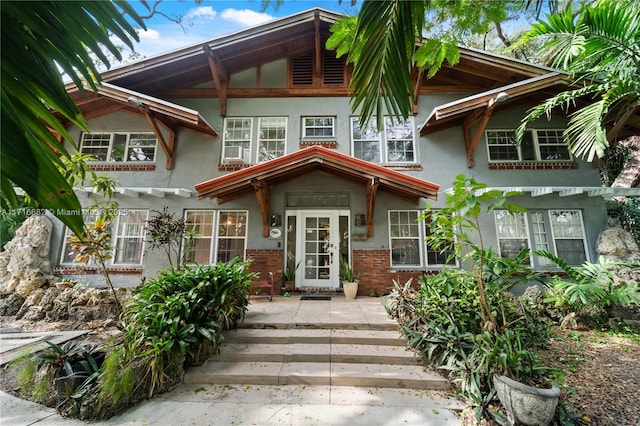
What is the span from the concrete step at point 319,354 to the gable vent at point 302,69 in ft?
23.7

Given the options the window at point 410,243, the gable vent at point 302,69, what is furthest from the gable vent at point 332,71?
the window at point 410,243

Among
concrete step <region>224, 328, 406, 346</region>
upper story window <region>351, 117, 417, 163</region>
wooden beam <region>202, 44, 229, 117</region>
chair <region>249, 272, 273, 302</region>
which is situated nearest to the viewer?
concrete step <region>224, 328, 406, 346</region>

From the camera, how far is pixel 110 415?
105 inches

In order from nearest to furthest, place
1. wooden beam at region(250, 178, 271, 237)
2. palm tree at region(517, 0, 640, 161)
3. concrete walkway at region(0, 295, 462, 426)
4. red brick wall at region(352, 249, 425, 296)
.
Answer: concrete walkway at region(0, 295, 462, 426)
palm tree at region(517, 0, 640, 161)
wooden beam at region(250, 178, 271, 237)
red brick wall at region(352, 249, 425, 296)

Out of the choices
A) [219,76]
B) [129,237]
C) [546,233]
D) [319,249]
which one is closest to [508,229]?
[546,233]

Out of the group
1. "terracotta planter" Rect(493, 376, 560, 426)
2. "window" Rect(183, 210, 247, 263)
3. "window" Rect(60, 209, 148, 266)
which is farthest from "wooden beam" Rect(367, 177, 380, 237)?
"window" Rect(60, 209, 148, 266)

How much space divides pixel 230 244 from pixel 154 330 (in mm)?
4092

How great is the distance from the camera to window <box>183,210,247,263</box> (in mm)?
7168

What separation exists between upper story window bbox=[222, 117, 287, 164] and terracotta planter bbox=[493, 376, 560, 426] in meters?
6.81

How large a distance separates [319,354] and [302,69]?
7758mm

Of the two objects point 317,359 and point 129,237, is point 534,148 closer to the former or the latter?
point 317,359

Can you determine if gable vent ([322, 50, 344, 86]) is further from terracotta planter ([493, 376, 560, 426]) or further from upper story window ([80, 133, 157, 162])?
terracotta planter ([493, 376, 560, 426])

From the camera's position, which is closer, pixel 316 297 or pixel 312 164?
pixel 316 297

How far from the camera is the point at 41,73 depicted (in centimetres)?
60
